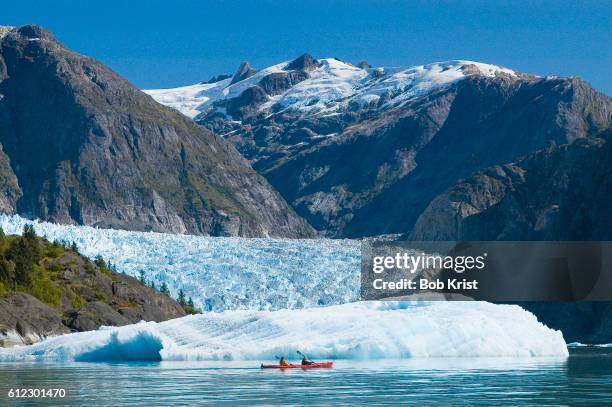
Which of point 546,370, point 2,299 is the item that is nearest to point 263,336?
point 546,370

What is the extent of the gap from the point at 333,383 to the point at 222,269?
8553cm

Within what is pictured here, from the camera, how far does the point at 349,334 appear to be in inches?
2611

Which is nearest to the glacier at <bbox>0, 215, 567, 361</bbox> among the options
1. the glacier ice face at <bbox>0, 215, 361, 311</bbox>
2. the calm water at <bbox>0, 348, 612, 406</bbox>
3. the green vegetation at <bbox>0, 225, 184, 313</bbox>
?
the calm water at <bbox>0, 348, 612, 406</bbox>

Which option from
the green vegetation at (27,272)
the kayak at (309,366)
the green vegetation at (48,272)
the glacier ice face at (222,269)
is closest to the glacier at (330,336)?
the kayak at (309,366)

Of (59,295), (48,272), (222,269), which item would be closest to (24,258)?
(59,295)

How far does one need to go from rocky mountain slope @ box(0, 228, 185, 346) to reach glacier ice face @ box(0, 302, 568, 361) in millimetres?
23687

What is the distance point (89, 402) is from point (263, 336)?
80.2ft

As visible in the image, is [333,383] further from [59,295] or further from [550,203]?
[550,203]

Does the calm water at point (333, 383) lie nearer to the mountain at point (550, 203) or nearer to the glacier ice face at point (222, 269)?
the glacier ice face at point (222, 269)

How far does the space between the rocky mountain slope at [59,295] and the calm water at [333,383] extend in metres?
25.2

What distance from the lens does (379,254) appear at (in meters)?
170

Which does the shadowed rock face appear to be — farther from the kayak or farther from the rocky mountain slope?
the kayak

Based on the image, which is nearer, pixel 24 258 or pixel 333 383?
pixel 333 383

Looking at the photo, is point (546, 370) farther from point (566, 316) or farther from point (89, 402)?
point (566, 316)
